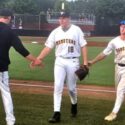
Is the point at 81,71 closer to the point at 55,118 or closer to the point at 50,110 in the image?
the point at 55,118

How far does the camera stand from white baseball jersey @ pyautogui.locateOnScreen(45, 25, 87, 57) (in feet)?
25.8

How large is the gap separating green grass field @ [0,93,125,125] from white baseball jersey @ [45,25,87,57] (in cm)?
120

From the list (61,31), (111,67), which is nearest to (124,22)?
(61,31)

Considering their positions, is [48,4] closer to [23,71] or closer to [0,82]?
[23,71]

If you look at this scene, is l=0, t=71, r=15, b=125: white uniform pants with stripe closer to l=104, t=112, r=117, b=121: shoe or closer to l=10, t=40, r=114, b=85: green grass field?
l=104, t=112, r=117, b=121: shoe

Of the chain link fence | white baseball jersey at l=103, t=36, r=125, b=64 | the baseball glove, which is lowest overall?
the chain link fence

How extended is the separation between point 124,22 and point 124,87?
1.19m

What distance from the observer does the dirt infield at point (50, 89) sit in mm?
10977

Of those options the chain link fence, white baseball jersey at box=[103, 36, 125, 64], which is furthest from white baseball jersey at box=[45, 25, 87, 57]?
the chain link fence

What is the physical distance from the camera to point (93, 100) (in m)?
10.0

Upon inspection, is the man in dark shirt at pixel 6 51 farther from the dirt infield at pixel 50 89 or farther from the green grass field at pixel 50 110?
the dirt infield at pixel 50 89

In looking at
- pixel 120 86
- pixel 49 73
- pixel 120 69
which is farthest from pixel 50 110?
pixel 49 73

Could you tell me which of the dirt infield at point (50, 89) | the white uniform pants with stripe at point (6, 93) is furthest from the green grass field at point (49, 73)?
the white uniform pants with stripe at point (6, 93)

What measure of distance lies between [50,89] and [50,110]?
3.10 metres
